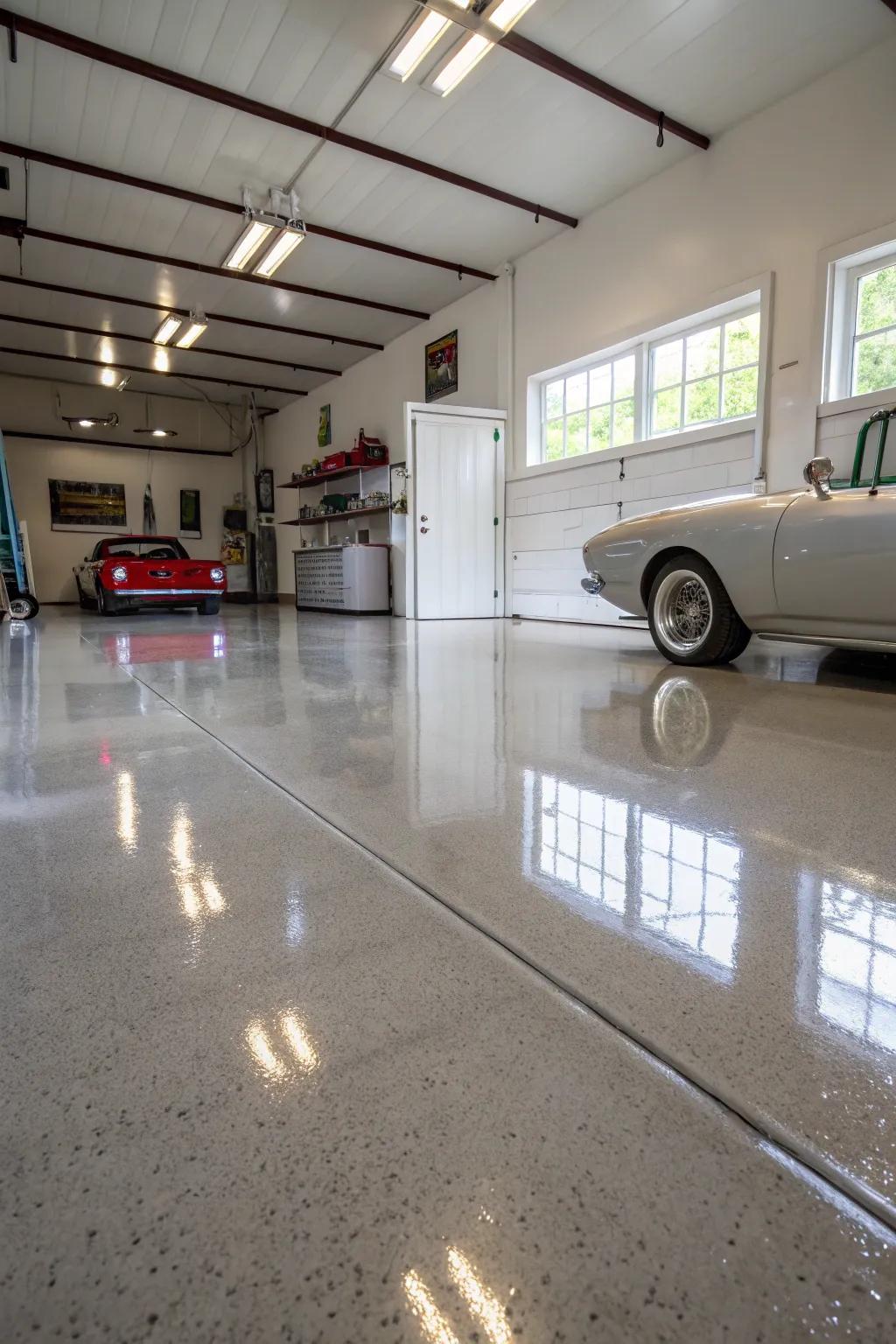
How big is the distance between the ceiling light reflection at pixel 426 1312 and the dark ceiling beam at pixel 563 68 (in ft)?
18.9

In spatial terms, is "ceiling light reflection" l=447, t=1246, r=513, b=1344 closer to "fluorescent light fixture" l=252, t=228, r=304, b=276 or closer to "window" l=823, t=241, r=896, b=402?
"window" l=823, t=241, r=896, b=402

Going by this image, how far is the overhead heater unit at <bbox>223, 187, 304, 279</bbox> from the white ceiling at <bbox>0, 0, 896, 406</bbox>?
0.17m

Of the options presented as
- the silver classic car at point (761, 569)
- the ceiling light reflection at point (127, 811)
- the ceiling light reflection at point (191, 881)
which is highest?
the silver classic car at point (761, 569)

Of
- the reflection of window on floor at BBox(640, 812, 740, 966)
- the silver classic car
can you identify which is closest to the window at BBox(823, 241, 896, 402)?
the silver classic car

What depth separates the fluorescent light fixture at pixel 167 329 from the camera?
33.6 ft

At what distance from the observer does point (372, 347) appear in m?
11.5

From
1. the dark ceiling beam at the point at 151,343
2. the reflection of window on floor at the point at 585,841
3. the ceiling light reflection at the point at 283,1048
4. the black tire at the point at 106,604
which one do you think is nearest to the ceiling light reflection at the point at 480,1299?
the ceiling light reflection at the point at 283,1048

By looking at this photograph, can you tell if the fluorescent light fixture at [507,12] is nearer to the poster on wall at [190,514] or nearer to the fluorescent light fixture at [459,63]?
the fluorescent light fixture at [459,63]

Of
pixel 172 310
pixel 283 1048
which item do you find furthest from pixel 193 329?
pixel 283 1048

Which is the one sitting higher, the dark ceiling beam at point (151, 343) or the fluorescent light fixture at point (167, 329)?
the dark ceiling beam at point (151, 343)

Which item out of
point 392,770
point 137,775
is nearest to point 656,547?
point 392,770

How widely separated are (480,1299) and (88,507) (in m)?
17.1

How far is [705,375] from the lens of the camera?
21.6 ft

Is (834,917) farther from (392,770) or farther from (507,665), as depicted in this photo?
(507,665)
